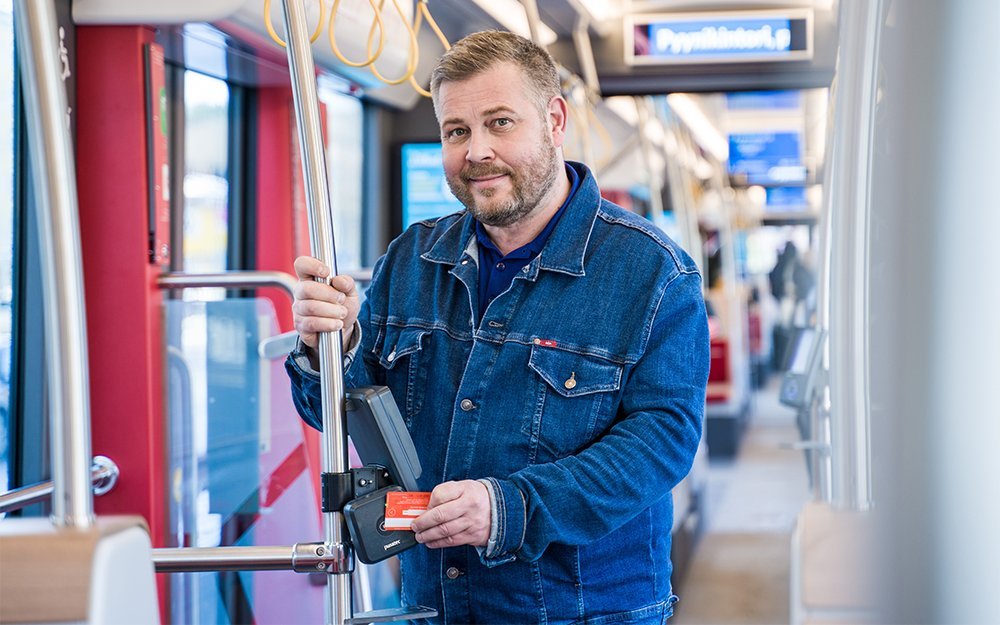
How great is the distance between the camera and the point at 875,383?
0.76 metres

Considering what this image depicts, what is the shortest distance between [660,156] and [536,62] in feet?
38.0

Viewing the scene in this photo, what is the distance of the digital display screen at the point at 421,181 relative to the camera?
6047 mm

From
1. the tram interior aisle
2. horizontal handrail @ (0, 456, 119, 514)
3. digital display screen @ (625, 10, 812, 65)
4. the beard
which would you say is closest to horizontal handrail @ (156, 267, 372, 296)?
horizontal handrail @ (0, 456, 119, 514)

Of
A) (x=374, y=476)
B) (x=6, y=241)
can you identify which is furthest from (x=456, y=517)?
(x=6, y=241)

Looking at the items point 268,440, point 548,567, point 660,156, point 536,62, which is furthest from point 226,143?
point 660,156

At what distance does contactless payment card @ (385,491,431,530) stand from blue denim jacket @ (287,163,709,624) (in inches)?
5.4

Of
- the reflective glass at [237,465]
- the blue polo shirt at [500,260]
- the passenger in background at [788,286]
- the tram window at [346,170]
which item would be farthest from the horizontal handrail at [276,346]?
the passenger in background at [788,286]

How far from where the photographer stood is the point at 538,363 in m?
2.00

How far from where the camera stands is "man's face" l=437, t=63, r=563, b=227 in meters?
2.03

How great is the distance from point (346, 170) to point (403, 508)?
4.14m

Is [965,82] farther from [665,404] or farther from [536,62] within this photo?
[536,62]

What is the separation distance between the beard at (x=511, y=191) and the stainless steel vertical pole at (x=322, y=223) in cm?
26

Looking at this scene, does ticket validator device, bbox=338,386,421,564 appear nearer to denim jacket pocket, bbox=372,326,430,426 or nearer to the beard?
denim jacket pocket, bbox=372,326,430,426

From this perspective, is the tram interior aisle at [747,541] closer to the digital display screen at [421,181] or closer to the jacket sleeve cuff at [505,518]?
the digital display screen at [421,181]
